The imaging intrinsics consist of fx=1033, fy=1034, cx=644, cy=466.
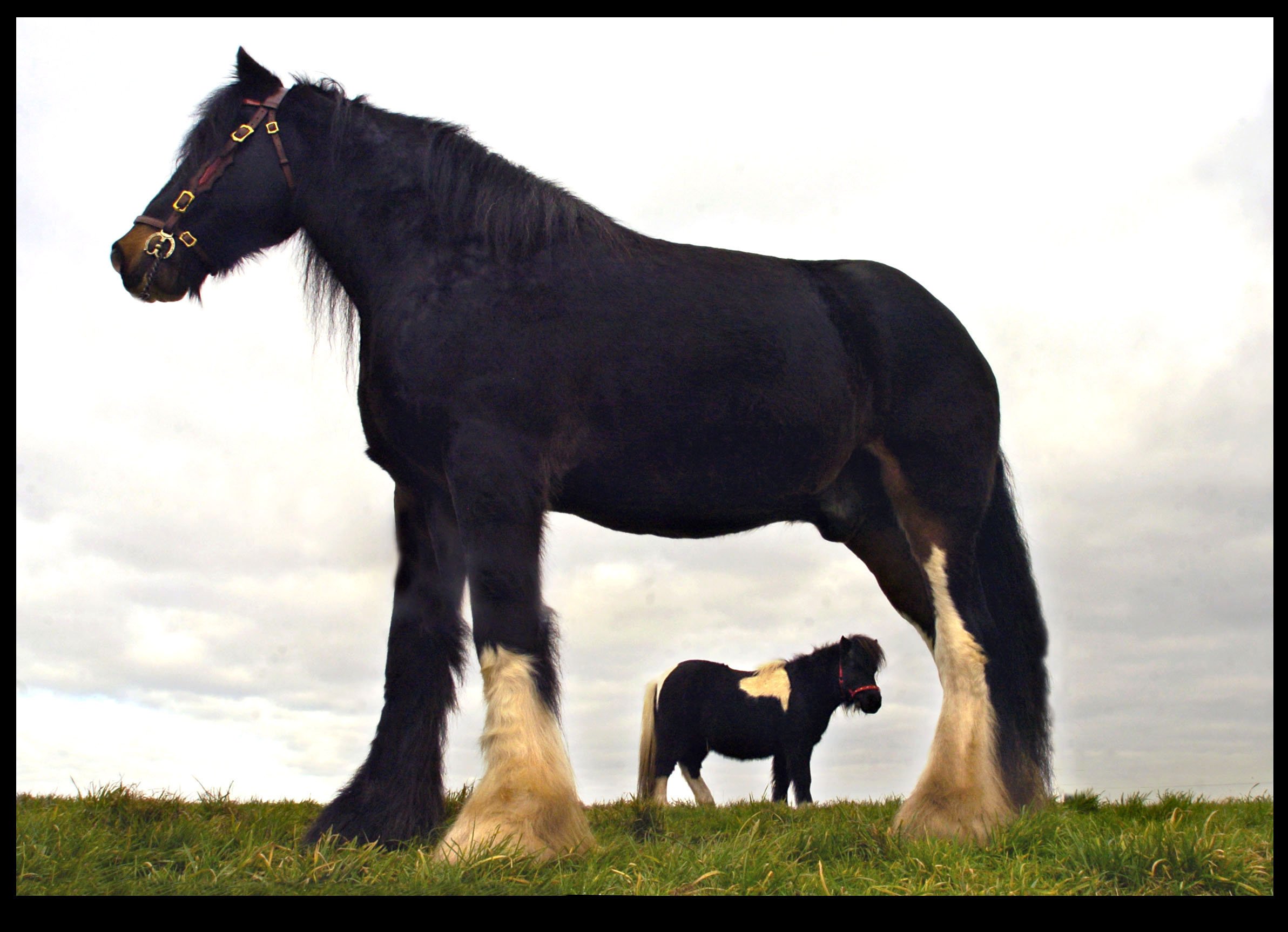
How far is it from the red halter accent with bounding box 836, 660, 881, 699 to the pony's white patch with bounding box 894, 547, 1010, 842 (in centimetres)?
234

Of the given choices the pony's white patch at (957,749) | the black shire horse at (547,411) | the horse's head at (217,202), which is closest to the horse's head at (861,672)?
Answer: the black shire horse at (547,411)

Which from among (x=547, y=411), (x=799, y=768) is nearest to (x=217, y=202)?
(x=547, y=411)

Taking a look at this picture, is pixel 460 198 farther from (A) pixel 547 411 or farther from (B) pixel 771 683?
(B) pixel 771 683

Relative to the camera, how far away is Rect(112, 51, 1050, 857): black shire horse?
4.04 meters

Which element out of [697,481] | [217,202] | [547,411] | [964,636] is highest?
[217,202]

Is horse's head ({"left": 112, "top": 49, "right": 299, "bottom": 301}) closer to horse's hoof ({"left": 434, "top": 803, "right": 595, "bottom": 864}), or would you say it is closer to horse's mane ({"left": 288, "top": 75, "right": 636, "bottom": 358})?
horse's mane ({"left": 288, "top": 75, "right": 636, "bottom": 358})

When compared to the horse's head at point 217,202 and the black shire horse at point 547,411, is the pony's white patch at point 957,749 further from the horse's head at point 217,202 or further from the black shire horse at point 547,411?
the horse's head at point 217,202

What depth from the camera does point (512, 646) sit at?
13.0 feet

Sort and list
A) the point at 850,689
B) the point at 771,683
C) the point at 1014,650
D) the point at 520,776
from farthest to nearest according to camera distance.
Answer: the point at 771,683 → the point at 850,689 → the point at 1014,650 → the point at 520,776

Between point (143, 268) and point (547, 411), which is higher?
point (143, 268)

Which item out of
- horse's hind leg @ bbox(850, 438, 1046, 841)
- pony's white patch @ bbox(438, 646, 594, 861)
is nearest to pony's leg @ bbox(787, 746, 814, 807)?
horse's hind leg @ bbox(850, 438, 1046, 841)

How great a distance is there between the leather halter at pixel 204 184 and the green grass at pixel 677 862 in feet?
7.82

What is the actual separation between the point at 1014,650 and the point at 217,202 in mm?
4216

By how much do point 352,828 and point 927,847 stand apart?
2.38 m
